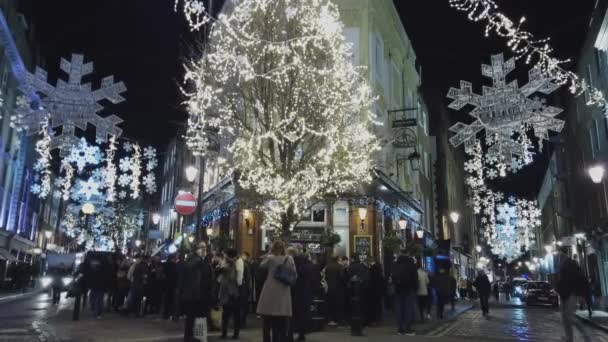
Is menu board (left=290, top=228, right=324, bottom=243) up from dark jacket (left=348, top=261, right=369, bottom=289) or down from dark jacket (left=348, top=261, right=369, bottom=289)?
up

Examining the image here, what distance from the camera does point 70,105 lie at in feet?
56.1

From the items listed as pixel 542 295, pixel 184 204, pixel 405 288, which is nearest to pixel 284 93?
pixel 184 204

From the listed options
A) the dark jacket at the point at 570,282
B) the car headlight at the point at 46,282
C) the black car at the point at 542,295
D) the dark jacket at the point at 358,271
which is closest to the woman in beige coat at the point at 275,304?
the dark jacket at the point at 358,271

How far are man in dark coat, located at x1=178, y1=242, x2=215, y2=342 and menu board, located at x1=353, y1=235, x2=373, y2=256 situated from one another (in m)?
15.9

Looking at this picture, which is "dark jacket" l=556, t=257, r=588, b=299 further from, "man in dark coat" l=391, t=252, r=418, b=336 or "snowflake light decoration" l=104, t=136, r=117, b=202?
"snowflake light decoration" l=104, t=136, r=117, b=202

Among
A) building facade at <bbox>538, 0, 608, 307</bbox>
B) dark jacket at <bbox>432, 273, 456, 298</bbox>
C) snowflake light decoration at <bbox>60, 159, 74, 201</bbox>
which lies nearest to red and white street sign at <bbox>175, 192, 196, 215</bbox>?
dark jacket at <bbox>432, 273, 456, 298</bbox>

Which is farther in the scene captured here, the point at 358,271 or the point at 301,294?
the point at 358,271

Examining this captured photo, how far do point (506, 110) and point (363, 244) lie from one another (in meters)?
10.7

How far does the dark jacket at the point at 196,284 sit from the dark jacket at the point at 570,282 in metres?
7.07

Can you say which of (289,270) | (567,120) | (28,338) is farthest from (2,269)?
(567,120)

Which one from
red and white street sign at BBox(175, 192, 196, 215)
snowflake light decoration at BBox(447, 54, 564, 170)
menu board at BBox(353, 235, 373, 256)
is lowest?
menu board at BBox(353, 235, 373, 256)

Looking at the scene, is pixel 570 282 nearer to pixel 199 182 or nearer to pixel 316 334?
pixel 316 334

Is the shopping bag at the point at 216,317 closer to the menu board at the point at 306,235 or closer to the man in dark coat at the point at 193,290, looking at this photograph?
the man in dark coat at the point at 193,290

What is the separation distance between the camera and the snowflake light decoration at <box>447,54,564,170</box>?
51.3 feet
